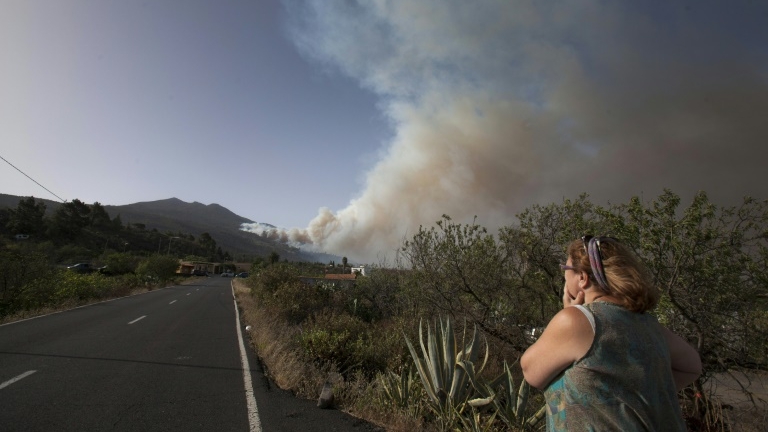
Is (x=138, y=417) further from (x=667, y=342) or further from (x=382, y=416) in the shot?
(x=667, y=342)

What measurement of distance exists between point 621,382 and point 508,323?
240 inches

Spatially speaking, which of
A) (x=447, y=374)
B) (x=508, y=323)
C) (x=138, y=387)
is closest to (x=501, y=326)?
(x=508, y=323)

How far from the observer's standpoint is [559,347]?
1512 millimetres

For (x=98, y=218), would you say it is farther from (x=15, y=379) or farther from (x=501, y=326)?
(x=501, y=326)

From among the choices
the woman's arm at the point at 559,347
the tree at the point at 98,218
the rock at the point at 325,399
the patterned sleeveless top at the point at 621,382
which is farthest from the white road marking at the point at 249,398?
the tree at the point at 98,218

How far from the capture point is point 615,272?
1.63 meters

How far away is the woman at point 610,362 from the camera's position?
4.78 feet

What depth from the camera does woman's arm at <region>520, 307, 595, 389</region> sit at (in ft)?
4.85

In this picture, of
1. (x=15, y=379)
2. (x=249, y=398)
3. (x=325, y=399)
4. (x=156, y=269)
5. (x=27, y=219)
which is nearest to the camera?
(x=325, y=399)

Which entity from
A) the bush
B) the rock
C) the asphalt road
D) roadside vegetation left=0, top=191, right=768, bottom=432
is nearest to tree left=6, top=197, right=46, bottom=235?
the bush

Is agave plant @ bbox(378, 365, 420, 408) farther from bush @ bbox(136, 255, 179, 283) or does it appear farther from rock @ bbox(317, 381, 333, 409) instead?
bush @ bbox(136, 255, 179, 283)

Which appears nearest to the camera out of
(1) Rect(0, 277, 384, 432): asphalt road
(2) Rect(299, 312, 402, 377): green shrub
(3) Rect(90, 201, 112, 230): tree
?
(1) Rect(0, 277, 384, 432): asphalt road

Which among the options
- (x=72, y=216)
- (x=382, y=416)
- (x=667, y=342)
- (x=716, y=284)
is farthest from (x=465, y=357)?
(x=72, y=216)

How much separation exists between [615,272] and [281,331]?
10.4 m
